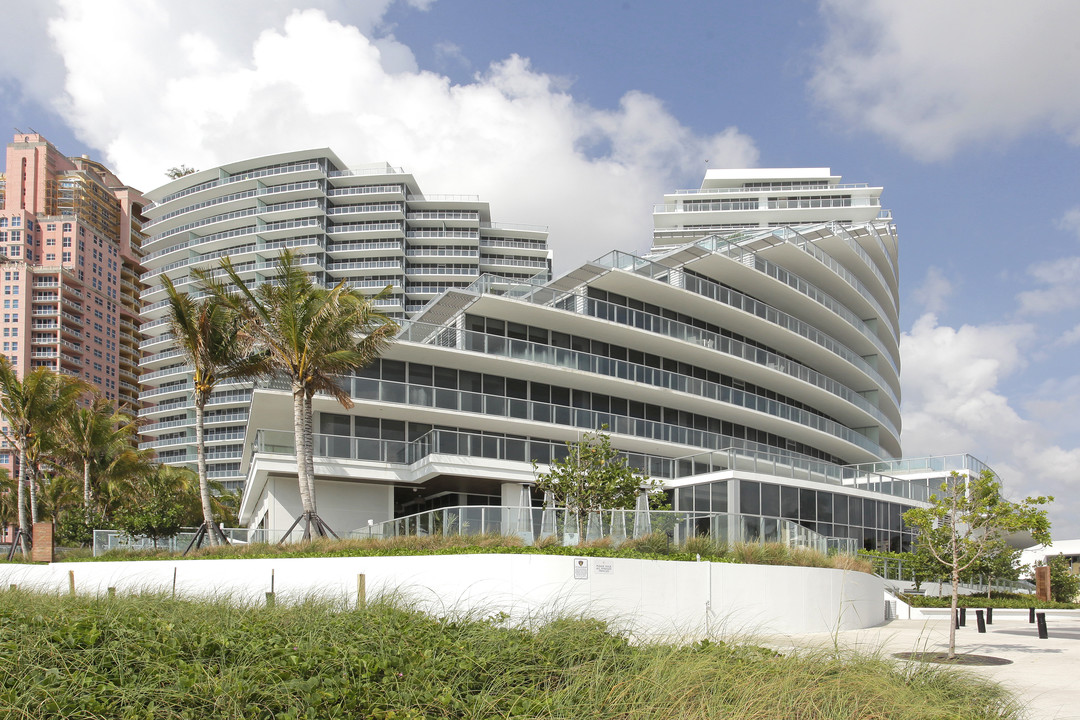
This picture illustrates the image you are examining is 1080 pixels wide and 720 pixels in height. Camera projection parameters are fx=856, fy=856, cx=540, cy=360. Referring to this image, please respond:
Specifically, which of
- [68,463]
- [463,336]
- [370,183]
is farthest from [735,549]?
[370,183]

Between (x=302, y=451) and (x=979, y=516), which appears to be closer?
(x=979, y=516)

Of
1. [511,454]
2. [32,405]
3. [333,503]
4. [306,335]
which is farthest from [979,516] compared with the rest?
[32,405]

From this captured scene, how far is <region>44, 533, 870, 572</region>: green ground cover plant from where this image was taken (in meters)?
18.1

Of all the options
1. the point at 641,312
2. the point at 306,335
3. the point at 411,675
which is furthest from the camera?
the point at 641,312

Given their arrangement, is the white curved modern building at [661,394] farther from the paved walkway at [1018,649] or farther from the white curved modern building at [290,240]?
the white curved modern building at [290,240]

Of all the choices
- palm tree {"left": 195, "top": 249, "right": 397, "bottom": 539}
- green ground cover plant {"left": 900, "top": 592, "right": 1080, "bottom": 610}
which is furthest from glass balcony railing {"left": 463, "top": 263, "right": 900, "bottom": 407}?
green ground cover plant {"left": 900, "top": 592, "right": 1080, "bottom": 610}

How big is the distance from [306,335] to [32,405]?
58.7 ft

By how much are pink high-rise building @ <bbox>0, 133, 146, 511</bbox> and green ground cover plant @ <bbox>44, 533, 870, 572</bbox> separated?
4330 inches

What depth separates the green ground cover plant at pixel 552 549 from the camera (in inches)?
712

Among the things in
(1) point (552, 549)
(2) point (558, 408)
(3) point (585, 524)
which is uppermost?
(2) point (558, 408)

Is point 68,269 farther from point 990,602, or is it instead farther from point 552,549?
point 552,549

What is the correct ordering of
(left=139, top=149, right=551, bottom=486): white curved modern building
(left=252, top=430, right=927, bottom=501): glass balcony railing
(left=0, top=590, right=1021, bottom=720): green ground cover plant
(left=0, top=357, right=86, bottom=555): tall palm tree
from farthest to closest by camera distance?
(left=139, top=149, right=551, bottom=486): white curved modern building → (left=0, top=357, right=86, bottom=555): tall palm tree → (left=252, top=430, right=927, bottom=501): glass balcony railing → (left=0, top=590, right=1021, bottom=720): green ground cover plant

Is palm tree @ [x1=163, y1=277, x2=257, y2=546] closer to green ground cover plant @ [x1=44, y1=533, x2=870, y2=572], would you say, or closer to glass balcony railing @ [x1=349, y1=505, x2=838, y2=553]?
green ground cover plant @ [x1=44, y1=533, x2=870, y2=572]

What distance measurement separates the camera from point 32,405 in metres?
36.0
